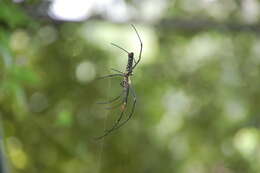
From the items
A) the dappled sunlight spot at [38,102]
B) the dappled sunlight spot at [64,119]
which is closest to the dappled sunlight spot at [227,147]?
the dappled sunlight spot at [38,102]

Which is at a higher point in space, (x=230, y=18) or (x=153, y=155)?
(x=230, y=18)

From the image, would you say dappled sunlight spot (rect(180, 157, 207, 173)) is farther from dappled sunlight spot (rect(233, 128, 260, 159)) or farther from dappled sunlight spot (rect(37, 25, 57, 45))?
dappled sunlight spot (rect(37, 25, 57, 45))

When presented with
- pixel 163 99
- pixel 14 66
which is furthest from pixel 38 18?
pixel 163 99

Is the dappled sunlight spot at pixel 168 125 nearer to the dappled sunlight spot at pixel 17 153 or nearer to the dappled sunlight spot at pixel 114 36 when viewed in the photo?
the dappled sunlight spot at pixel 114 36

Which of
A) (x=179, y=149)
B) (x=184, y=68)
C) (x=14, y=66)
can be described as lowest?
(x=14, y=66)

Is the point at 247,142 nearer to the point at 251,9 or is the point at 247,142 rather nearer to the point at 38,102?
the point at 251,9

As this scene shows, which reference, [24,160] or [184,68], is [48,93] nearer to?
[24,160]
